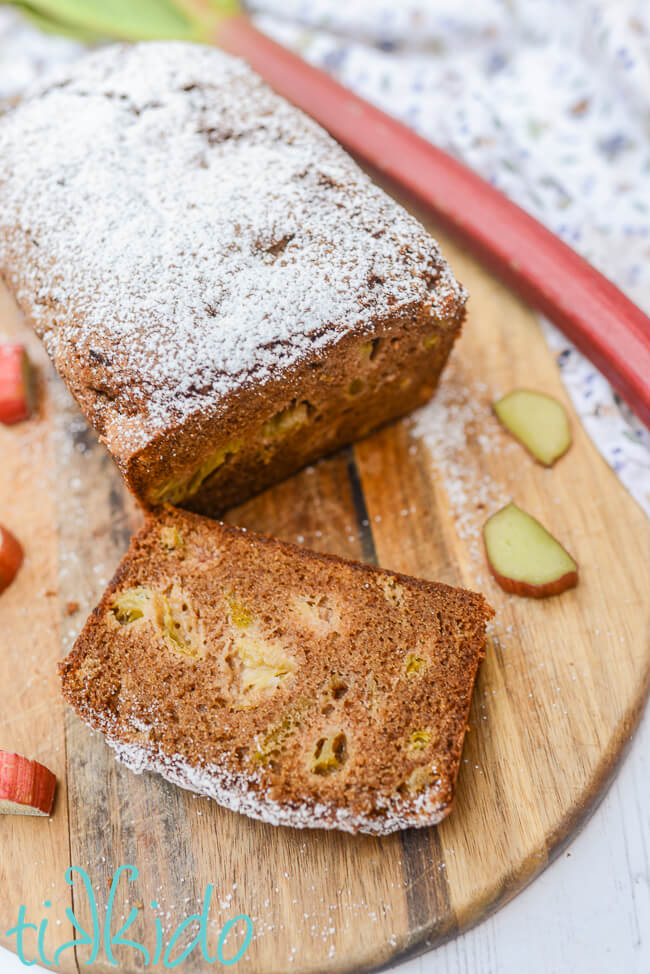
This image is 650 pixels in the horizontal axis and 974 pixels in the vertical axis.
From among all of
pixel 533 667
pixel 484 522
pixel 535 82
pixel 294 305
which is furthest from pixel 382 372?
pixel 535 82

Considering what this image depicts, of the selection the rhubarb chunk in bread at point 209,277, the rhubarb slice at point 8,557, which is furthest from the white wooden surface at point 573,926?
the rhubarb chunk in bread at point 209,277

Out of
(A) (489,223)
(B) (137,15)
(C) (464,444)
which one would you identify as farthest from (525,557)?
(B) (137,15)

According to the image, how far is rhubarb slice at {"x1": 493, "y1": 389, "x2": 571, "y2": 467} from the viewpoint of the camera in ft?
8.43

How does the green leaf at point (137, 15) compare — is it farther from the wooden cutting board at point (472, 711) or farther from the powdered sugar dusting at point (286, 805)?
the powdered sugar dusting at point (286, 805)

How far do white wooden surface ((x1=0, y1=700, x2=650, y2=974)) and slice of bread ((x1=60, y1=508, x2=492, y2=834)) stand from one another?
0.39m

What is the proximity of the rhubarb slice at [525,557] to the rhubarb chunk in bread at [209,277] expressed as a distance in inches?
20.8

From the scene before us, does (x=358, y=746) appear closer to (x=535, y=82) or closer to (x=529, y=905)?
(x=529, y=905)

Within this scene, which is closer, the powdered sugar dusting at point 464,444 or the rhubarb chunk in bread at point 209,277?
the rhubarb chunk in bread at point 209,277

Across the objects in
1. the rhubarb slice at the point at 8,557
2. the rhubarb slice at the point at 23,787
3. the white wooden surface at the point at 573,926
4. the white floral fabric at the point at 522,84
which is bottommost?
the rhubarb slice at the point at 23,787

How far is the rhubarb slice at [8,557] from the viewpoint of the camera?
8.00ft

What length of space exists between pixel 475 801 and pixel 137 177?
1987mm

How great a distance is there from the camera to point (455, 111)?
3303mm

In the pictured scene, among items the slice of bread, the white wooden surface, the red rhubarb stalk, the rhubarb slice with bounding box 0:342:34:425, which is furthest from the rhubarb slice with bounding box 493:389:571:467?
the rhubarb slice with bounding box 0:342:34:425

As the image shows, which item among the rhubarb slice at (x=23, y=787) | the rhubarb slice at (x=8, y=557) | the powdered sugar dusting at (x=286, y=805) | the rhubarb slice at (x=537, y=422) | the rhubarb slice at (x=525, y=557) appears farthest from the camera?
the rhubarb slice at (x=537, y=422)
